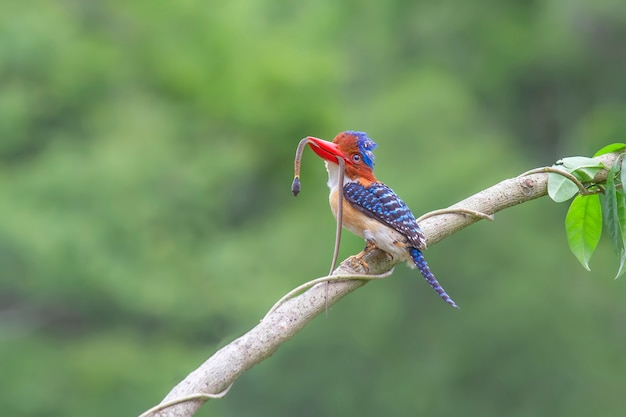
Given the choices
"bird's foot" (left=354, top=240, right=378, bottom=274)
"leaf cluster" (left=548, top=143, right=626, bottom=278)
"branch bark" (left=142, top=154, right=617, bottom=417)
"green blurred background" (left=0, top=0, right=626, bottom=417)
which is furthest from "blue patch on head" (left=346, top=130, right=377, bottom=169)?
"green blurred background" (left=0, top=0, right=626, bottom=417)

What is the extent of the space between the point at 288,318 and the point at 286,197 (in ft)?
45.6

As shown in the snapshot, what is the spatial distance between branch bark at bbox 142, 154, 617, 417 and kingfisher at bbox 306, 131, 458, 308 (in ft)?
0.64

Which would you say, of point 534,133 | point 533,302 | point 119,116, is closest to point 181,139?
point 119,116

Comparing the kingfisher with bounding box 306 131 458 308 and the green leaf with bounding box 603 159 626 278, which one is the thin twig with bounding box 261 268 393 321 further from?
the green leaf with bounding box 603 159 626 278

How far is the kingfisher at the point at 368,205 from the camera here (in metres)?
2.77

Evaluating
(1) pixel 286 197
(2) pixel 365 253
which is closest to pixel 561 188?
(2) pixel 365 253

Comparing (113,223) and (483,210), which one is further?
(113,223)

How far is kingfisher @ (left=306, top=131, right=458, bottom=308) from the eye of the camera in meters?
2.77

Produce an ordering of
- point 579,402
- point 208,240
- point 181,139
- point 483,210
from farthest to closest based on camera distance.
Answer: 1. point 181,139
2. point 208,240
3. point 579,402
4. point 483,210

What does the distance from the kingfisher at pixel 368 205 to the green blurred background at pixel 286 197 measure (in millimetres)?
3938

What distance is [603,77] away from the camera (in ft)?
53.3

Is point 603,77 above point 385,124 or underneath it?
above

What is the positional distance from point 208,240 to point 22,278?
2.64m

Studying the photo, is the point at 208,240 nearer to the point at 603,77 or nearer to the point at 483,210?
the point at 603,77
